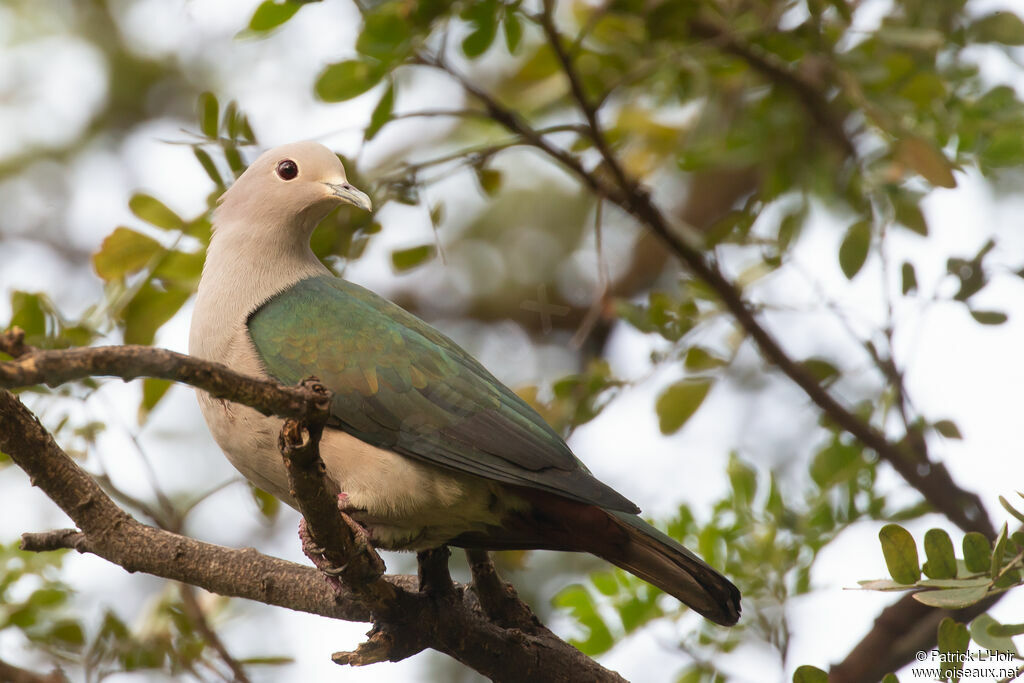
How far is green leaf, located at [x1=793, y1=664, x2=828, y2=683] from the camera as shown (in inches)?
103

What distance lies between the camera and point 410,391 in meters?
3.21

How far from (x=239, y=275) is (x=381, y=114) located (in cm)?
76

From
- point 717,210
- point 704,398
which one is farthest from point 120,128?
point 704,398

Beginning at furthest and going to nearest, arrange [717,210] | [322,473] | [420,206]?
[717,210] < [420,206] < [322,473]

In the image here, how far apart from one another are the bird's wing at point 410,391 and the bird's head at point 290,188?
327 millimetres

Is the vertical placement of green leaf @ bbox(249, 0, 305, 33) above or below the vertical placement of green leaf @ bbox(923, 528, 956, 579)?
above

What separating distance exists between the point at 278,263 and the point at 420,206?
606 millimetres

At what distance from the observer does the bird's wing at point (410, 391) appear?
3062 millimetres

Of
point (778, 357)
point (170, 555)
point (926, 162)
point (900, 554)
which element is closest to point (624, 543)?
point (900, 554)

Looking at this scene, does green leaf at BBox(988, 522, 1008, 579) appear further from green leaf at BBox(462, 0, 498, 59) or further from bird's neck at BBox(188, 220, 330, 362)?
green leaf at BBox(462, 0, 498, 59)

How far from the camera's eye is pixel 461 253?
777 centimetres

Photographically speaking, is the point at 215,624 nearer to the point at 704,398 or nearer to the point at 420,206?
the point at 420,206

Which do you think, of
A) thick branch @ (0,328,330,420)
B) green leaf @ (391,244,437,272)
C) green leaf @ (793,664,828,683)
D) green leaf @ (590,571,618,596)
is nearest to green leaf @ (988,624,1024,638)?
green leaf @ (793,664,828,683)

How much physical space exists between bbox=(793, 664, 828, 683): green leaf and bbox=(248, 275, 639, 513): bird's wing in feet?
2.11
